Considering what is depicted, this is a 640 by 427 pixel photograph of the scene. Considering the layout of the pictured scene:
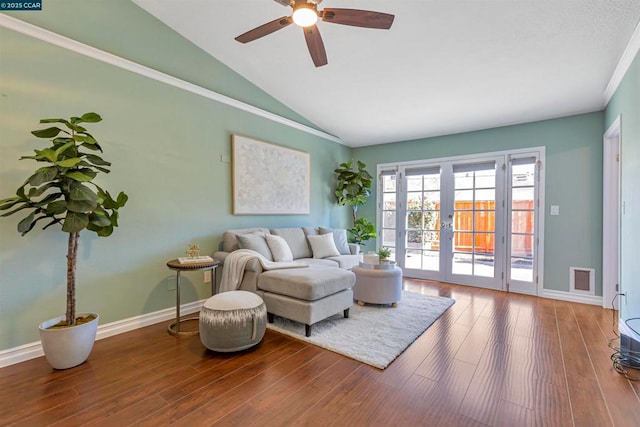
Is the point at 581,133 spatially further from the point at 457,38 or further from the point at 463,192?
the point at 457,38

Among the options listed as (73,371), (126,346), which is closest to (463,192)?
(126,346)

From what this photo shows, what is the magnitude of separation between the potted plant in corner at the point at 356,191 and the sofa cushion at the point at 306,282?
2.29 metres

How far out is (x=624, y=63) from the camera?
2.70 metres

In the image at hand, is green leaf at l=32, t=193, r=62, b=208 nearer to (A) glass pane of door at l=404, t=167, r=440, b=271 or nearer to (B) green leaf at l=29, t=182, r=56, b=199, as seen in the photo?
(B) green leaf at l=29, t=182, r=56, b=199

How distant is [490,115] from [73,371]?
5.33 m

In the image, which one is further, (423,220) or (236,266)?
(423,220)

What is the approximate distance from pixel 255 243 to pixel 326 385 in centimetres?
190

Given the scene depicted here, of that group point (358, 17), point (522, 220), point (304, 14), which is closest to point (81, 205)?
point (304, 14)

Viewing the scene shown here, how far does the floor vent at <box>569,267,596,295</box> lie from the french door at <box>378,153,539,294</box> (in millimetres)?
410

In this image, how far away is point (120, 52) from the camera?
9.21 ft

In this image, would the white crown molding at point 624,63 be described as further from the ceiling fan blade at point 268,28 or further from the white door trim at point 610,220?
the ceiling fan blade at point 268,28

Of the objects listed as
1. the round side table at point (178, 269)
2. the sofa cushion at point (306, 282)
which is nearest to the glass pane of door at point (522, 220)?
the sofa cushion at point (306, 282)

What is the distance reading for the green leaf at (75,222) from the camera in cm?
199

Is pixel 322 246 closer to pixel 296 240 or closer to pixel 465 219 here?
pixel 296 240
